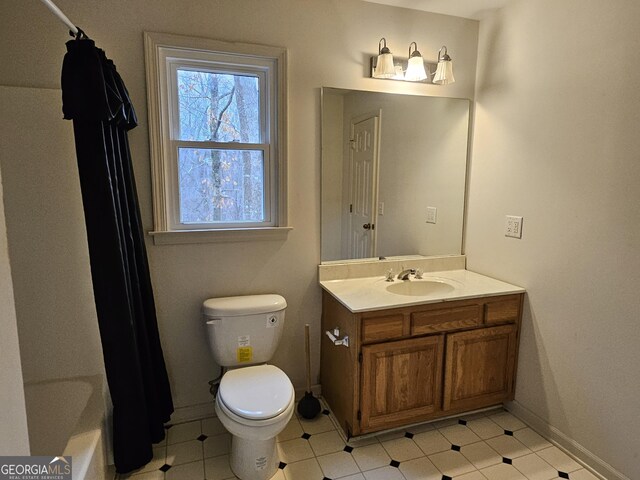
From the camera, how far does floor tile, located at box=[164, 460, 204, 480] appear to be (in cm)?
182

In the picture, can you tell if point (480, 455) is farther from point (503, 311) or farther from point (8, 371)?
point (8, 371)

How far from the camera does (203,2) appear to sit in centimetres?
194

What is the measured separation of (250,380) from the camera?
74.0 inches

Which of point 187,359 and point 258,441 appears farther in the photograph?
point 187,359

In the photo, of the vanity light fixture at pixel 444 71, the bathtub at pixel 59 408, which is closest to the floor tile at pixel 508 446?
the bathtub at pixel 59 408

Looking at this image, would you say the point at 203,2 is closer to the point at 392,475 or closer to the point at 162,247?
the point at 162,247

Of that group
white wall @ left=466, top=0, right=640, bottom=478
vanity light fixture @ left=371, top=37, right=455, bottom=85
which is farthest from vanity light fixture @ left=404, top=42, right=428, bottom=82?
white wall @ left=466, top=0, right=640, bottom=478

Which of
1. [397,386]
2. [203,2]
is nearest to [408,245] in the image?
[397,386]

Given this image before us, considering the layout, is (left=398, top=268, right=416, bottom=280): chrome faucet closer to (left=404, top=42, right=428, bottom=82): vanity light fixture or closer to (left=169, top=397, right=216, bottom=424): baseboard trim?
(left=404, top=42, right=428, bottom=82): vanity light fixture

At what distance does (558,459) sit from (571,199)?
1.33 m

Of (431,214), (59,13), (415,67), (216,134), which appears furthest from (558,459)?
(59,13)

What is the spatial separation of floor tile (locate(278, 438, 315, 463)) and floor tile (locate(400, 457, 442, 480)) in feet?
1.55

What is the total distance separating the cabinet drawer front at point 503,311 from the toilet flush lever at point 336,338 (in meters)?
0.82

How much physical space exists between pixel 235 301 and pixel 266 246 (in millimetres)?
367
